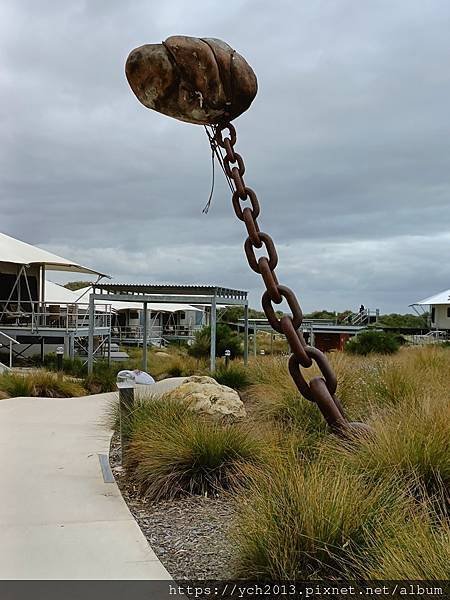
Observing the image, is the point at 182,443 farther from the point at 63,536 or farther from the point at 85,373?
the point at 85,373

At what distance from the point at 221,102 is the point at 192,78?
0.36 m

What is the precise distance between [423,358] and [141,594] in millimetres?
8690

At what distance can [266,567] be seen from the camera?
3.78 metres

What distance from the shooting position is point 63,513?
17.4 feet

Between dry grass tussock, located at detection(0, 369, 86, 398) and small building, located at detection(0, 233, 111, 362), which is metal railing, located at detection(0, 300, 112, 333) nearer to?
small building, located at detection(0, 233, 111, 362)

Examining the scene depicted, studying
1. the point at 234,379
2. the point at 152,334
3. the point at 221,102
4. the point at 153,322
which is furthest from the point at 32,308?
the point at 153,322

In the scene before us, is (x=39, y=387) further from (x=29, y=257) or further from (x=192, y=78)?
(x=29, y=257)

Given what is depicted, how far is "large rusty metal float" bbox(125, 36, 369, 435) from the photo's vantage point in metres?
5.27

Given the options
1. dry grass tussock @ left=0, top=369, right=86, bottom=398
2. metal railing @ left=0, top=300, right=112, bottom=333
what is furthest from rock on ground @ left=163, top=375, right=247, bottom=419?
metal railing @ left=0, top=300, right=112, bottom=333

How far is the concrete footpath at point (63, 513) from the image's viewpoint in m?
4.19

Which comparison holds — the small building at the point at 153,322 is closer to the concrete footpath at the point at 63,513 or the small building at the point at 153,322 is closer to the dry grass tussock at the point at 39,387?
the dry grass tussock at the point at 39,387

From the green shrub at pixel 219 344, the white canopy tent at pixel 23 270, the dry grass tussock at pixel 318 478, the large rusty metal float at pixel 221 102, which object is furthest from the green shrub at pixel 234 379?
the white canopy tent at pixel 23 270

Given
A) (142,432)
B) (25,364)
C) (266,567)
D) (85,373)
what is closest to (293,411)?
(142,432)

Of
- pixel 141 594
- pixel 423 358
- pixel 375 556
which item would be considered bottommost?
pixel 141 594
